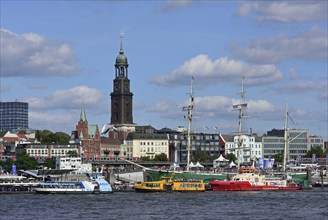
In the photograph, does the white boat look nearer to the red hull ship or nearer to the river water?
the river water

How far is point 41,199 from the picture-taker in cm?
13088

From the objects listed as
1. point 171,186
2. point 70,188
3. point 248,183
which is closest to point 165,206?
point 70,188

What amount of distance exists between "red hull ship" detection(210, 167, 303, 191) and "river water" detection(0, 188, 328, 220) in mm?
13395

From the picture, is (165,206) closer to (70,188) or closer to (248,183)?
(70,188)

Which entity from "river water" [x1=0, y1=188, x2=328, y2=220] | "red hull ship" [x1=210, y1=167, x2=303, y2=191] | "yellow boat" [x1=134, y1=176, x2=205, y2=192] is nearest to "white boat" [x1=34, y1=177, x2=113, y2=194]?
"river water" [x1=0, y1=188, x2=328, y2=220]

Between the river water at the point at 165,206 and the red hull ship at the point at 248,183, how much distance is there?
13.4m

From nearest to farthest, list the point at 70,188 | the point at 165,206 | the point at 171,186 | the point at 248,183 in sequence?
the point at 165,206, the point at 70,188, the point at 171,186, the point at 248,183

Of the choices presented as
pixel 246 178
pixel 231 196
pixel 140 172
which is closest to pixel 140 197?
pixel 231 196

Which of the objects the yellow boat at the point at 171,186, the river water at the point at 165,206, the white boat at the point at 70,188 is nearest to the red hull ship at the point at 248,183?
the yellow boat at the point at 171,186

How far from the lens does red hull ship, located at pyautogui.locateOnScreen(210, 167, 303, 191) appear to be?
527ft

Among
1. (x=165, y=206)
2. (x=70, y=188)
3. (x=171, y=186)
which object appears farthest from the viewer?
(x=171, y=186)

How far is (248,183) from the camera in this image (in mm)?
161125

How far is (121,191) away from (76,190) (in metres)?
12.9

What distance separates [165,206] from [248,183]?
46.6 m
